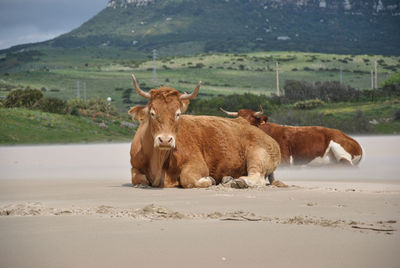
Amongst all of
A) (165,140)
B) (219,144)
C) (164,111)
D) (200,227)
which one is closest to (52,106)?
(219,144)

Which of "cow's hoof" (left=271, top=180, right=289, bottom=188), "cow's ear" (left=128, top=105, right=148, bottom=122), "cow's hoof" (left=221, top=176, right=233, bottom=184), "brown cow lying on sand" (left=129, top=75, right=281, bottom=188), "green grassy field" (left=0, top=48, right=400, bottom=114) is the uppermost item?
"green grassy field" (left=0, top=48, right=400, bottom=114)

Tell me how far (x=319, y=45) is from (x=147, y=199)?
180190 millimetres

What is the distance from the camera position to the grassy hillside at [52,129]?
32.7 metres

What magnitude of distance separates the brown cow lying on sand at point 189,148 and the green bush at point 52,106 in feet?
100

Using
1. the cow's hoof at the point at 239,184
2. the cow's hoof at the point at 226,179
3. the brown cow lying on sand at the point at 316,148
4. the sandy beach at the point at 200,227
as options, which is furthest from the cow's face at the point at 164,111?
the brown cow lying on sand at the point at 316,148

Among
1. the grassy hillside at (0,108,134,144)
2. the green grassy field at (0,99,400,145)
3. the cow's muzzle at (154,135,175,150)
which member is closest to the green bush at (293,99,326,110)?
the green grassy field at (0,99,400,145)

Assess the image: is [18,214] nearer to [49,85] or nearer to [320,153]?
[320,153]

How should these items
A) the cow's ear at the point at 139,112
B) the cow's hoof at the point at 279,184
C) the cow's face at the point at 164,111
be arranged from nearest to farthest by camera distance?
the cow's face at the point at 164,111 → the cow's ear at the point at 139,112 → the cow's hoof at the point at 279,184

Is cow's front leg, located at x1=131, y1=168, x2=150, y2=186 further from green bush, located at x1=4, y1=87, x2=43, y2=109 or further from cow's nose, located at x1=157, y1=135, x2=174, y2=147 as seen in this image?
green bush, located at x1=4, y1=87, x2=43, y2=109

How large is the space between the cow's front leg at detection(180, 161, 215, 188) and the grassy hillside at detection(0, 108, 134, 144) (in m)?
21.9

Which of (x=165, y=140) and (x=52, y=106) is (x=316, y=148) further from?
(x=52, y=106)

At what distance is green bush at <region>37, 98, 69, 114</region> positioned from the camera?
136 ft

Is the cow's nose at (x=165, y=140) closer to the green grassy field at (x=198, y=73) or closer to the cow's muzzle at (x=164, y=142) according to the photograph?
the cow's muzzle at (x=164, y=142)

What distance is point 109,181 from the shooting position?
1248cm
